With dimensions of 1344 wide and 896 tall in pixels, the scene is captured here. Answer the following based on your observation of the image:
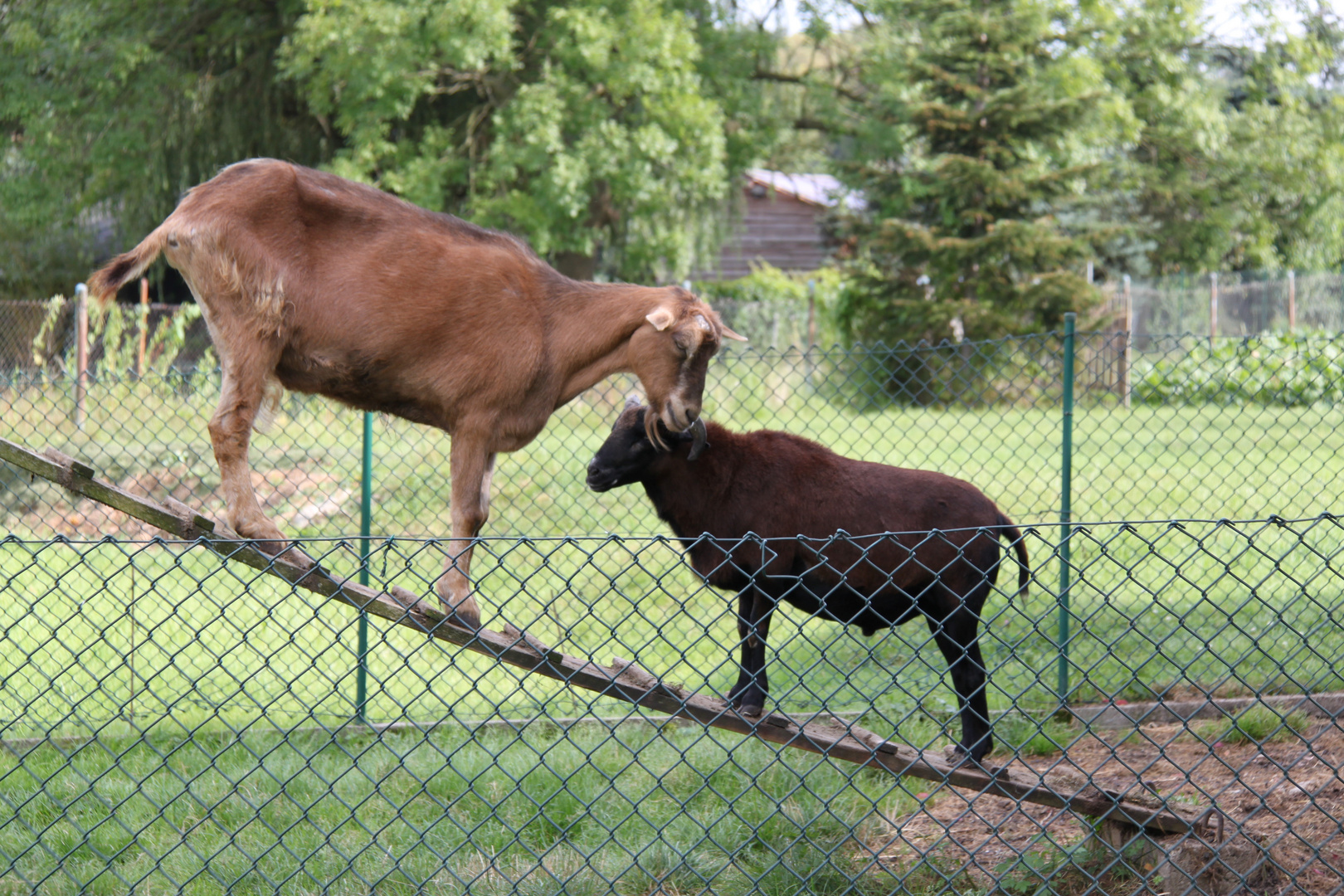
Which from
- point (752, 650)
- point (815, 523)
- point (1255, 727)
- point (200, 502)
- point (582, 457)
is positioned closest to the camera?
point (752, 650)

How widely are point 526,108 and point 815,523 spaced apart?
11820mm

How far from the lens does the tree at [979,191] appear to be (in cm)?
1548

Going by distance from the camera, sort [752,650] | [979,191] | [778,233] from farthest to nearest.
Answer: [778,233]
[979,191]
[752,650]

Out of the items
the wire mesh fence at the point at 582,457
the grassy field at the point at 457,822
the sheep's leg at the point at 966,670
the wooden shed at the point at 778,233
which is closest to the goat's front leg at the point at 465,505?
the grassy field at the point at 457,822

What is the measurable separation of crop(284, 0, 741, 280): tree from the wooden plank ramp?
12.1 meters

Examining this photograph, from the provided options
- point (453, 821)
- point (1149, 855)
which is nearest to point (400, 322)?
point (453, 821)

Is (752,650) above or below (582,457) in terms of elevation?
above

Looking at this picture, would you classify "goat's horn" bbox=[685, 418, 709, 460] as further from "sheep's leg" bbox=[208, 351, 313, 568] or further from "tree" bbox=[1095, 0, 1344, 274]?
"tree" bbox=[1095, 0, 1344, 274]

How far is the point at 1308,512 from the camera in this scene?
816 centimetres

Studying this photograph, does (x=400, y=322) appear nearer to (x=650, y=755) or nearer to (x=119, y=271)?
(x=119, y=271)

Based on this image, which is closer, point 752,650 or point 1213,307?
point 752,650

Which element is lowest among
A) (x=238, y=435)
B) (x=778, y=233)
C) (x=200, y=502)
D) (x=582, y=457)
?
(x=778, y=233)

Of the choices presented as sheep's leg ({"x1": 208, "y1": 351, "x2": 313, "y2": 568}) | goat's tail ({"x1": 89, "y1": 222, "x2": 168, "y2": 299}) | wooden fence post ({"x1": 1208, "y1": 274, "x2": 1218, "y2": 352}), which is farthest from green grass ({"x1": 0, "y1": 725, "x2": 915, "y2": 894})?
wooden fence post ({"x1": 1208, "y1": 274, "x2": 1218, "y2": 352})

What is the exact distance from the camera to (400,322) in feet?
13.2
